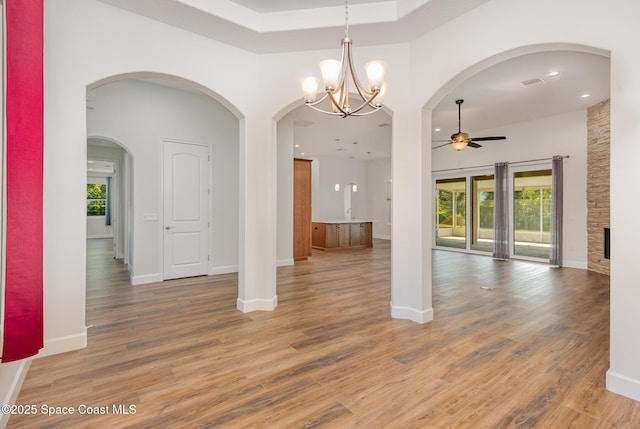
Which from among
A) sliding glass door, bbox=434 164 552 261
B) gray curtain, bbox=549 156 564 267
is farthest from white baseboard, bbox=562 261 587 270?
sliding glass door, bbox=434 164 552 261

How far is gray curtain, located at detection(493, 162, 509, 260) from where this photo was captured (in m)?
8.06

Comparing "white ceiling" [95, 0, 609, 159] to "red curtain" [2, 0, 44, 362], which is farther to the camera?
"white ceiling" [95, 0, 609, 159]

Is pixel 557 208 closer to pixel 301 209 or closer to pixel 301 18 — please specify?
pixel 301 209

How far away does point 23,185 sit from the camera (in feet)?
6.00

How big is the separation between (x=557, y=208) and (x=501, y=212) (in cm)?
125

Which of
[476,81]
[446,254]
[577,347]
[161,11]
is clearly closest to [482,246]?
[446,254]

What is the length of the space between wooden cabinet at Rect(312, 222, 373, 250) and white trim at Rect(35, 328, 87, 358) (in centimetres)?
710

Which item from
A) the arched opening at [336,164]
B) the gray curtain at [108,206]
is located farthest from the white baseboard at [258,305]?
the gray curtain at [108,206]

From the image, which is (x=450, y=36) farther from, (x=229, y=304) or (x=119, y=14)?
(x=229, y=304)

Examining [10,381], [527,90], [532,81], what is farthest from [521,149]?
[10,381]

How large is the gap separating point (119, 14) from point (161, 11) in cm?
41

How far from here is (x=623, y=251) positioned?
7.16ft

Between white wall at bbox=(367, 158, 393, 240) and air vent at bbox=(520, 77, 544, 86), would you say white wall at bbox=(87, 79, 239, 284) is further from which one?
white wall at bbox=(367, 158, 393, 240)

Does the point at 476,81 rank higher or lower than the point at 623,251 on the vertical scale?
higher
